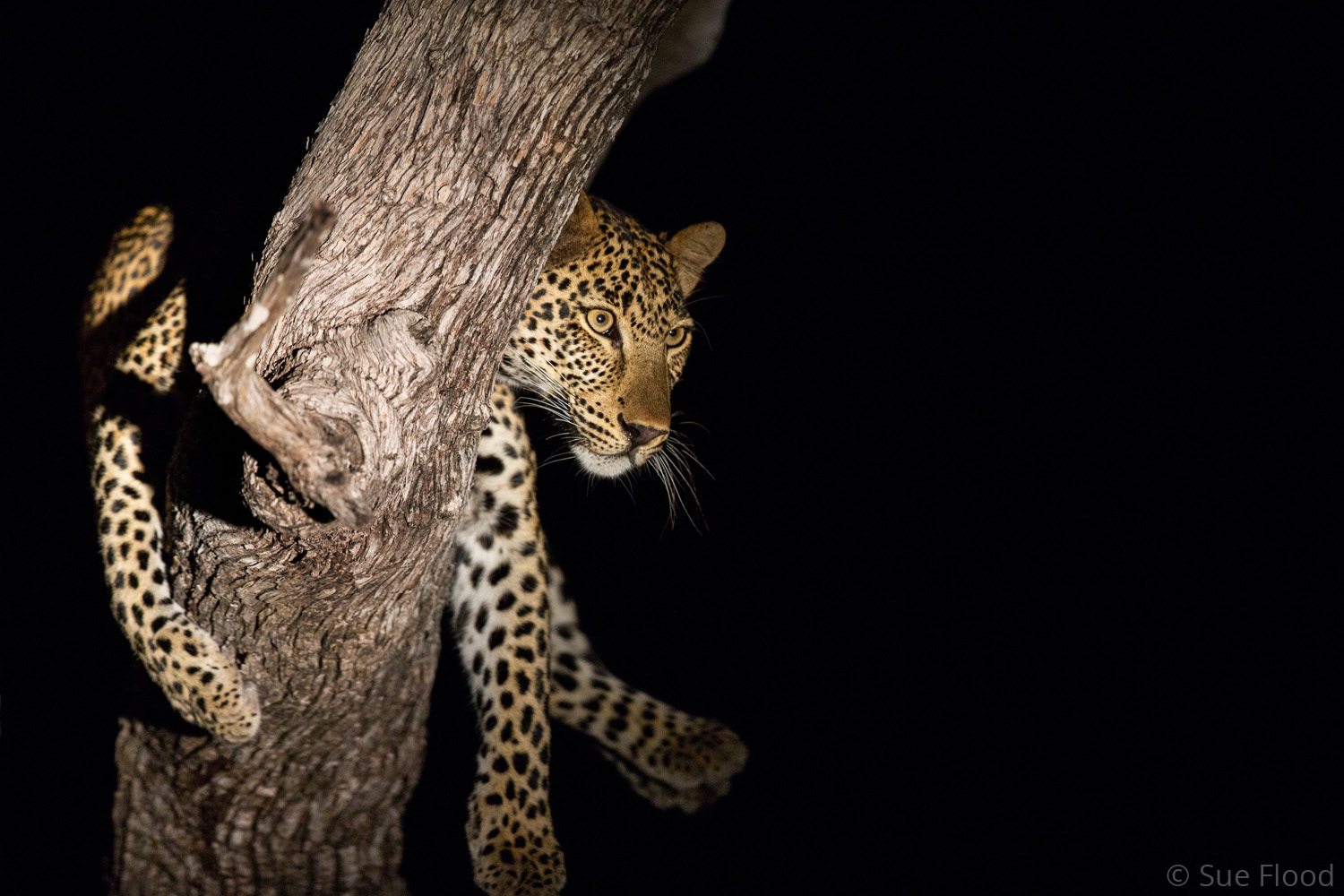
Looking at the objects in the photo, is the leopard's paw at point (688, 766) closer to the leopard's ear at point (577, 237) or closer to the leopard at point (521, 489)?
the leopard at point (521, 489)

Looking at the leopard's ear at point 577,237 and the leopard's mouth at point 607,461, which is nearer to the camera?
the leopard's ear at point 577,237

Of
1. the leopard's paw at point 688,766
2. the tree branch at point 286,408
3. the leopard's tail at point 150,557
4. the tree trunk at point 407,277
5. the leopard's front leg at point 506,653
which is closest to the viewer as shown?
the tree branch at point 286,408

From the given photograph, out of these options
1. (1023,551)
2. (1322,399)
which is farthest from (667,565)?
(1322,399)

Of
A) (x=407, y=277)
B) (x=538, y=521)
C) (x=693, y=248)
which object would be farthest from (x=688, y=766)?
(x=407, y=277)

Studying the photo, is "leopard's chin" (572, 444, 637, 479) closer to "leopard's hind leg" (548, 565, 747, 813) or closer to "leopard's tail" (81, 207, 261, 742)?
"leopard's hind leg" (548, 565, 747, 813)

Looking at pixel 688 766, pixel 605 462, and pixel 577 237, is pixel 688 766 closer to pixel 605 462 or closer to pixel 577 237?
pixel 605 462

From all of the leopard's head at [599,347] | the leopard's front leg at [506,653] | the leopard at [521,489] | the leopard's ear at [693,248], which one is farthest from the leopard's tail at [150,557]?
the leopard's ear at [693,248]

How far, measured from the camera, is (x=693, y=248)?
3279mm

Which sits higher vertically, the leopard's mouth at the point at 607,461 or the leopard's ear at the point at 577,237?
the leopard's ear at the point at 577,237

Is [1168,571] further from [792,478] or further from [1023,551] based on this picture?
[792,478]

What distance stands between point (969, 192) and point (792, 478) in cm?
160

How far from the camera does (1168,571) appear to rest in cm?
440

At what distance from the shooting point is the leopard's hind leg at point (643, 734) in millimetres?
3238

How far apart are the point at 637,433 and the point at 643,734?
111 cm
